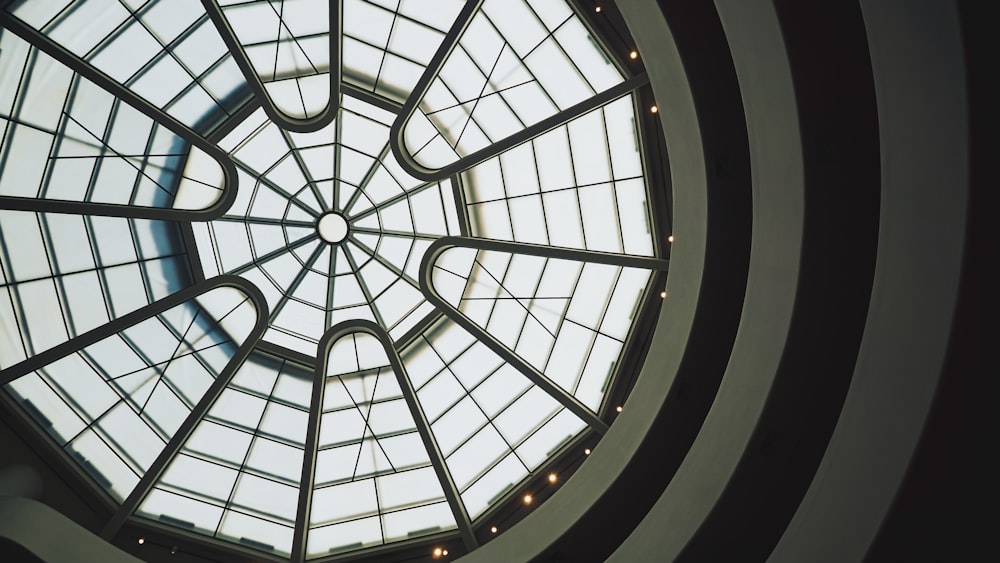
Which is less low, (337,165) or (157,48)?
(157,48)

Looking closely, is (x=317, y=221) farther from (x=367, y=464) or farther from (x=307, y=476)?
(x=367, y=464)

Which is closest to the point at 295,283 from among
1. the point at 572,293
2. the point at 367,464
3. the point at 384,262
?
the point at 384,262

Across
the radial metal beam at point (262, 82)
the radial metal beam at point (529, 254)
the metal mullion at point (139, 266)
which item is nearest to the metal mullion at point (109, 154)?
the metal mullion at point (139, 266)

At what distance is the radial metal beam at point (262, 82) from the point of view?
13.0 metres

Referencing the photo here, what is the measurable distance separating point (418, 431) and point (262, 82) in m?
9.31

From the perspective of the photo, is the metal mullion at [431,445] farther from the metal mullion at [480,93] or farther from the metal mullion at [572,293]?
the metal mullion at [480,93]

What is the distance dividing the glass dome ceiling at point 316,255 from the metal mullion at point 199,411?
78 mm

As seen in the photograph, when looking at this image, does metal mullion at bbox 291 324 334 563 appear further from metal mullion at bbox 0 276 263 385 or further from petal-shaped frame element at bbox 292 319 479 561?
metal mullion at bbox 0 276 263 385

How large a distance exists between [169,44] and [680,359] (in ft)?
41.9

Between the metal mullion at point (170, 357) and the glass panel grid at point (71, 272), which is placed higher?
the glass panel grid at point (71, 272)

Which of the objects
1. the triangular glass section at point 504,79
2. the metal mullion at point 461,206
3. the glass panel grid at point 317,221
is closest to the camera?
the triangular glass section at point 504,79

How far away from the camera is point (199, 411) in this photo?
15.5 metres

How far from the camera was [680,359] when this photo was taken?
39.5 feet

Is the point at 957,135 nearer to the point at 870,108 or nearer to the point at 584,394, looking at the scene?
the point at 870,108
